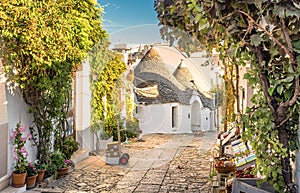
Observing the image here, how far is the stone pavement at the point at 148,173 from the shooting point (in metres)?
4.75

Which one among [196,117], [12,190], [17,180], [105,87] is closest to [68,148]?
[17,180]

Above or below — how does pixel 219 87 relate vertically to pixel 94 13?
below

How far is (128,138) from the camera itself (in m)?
9.37

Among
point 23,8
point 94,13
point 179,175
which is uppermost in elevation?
point 94,13

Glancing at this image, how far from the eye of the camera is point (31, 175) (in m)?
4.55

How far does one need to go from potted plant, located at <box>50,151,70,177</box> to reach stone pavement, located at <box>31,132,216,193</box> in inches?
4.9

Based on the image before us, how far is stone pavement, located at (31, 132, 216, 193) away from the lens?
4746mm

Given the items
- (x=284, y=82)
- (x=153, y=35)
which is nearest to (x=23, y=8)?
(x=153, y=35)

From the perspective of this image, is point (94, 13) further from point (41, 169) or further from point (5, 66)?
point (41, 169)

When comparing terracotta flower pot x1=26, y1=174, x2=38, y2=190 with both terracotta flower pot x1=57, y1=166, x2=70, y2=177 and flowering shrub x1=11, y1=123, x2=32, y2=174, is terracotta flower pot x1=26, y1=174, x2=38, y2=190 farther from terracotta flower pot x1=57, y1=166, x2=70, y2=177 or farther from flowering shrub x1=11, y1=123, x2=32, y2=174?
terracotta flower pot x1=57, y1=166, x2=70, y2=177

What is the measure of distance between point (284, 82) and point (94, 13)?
424 centimetres

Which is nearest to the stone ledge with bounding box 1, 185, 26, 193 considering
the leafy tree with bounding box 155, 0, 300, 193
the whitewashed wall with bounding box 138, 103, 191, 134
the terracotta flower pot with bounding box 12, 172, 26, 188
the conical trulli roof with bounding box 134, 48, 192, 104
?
the terracotta flower pot with bounding box 12, 172, 26, 188

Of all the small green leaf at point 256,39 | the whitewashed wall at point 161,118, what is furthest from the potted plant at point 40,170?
the whitewashed wall at point 161,118

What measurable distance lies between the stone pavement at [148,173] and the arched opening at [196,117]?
1.17 m
